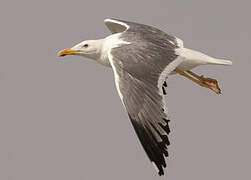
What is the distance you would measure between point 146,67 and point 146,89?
15.5 inches

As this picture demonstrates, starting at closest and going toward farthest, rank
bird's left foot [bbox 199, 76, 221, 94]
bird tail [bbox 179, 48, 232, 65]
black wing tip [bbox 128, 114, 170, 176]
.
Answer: black wing tip [bbox 128, 114, 170, 176], bird tail [bbox 179, 48, 232, 65], bird's left foot [bbox 199, 76, 221, 94]

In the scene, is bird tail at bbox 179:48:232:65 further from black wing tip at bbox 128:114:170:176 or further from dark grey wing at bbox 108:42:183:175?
black wing tip at bbox 128:114:170:176

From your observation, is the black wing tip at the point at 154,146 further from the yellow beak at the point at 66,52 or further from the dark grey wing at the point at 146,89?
the yellow beak at the point at 66,52

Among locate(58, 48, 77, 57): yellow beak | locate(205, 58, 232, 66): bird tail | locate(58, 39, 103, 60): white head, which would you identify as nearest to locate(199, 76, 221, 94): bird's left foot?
locate(205, 58, 232, 66): bird tail

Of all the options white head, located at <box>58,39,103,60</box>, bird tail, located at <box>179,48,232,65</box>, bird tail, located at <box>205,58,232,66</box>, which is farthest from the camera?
white head, located at <box>58,39,103,60</box>

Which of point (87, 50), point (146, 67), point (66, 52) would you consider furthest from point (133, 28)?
point (146, 67)

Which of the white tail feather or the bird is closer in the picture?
the bird

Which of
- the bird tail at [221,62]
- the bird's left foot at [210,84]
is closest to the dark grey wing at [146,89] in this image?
the bird tail at [221,62]

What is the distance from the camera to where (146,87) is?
313 inches

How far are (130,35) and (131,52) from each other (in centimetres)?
69

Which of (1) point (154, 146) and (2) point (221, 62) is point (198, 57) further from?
(1) point (154, 146)

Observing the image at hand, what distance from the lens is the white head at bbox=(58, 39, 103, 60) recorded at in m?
9.23

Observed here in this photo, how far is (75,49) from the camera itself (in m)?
9.42

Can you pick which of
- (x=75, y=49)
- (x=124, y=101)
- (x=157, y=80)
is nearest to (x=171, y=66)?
(x=157, y=80)
